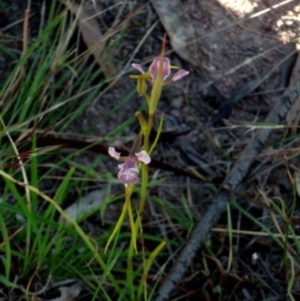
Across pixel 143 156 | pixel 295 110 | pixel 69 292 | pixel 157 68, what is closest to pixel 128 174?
pixel 143 156

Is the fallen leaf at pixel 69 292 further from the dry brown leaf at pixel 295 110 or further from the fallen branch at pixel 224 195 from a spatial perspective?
the dry brown leaf at pixel 295 110

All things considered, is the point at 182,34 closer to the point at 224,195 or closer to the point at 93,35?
the point at 93,35

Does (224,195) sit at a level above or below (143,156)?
below

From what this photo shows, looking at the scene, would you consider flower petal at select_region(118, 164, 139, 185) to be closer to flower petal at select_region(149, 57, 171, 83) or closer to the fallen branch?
flower petal at select_region(149, 57, 171, 83)

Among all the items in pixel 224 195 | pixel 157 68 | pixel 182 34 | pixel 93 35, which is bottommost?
pixel 224 195

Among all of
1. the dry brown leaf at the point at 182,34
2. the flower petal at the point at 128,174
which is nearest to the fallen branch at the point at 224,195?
the dry brown leaf at the point at 182,34

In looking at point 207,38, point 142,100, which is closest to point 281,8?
point 207,38
